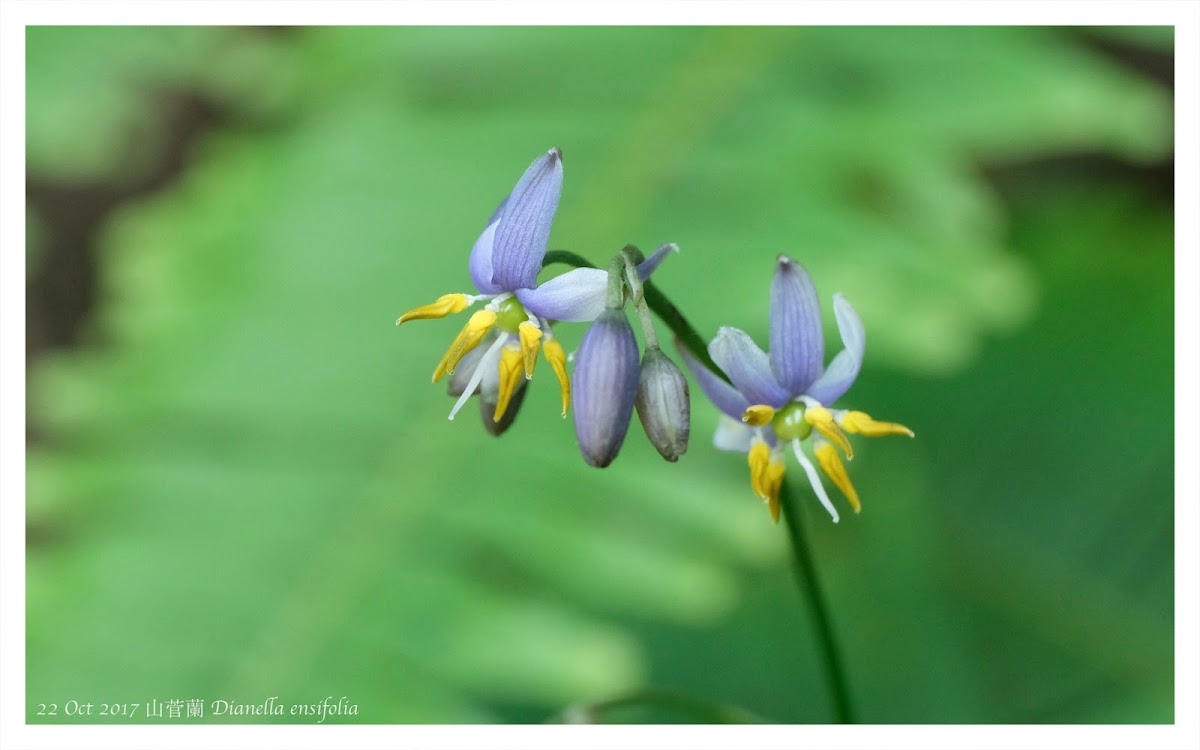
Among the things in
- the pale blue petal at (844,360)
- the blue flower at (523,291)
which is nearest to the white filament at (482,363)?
the blue flower at (523,291)

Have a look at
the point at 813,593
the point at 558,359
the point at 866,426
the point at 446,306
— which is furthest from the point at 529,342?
the point at 813,593

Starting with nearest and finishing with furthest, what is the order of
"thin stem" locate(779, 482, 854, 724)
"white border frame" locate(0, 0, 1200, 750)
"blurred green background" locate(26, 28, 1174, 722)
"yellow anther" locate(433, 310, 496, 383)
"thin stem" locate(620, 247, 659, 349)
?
"thin stem" locate(620, 247, 659, 349) → "yellow anther" locate(433, 310, 496, 383) → "thin stem" locate(779, 482, 854, 724) → "white border frame" locate(0, 0, 1200, 750) → "blurred green background" locate(26, 28, 1174, 722)

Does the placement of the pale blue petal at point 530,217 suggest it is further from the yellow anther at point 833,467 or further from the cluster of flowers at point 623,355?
the yellow anther at point 833,467

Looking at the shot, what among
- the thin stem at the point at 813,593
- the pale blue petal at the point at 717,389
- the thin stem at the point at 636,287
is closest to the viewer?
the thin stem at the point at 636,287

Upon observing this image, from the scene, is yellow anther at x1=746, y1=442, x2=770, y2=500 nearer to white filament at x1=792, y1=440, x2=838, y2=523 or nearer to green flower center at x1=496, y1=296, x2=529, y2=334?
white filament at x1=792, y1=440, x2=838, y2=523

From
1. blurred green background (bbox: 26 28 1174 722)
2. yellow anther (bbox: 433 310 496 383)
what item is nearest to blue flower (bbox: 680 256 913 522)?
yellow anther (bbox: 433 310 496 383)

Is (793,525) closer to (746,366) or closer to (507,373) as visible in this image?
(746,366)
